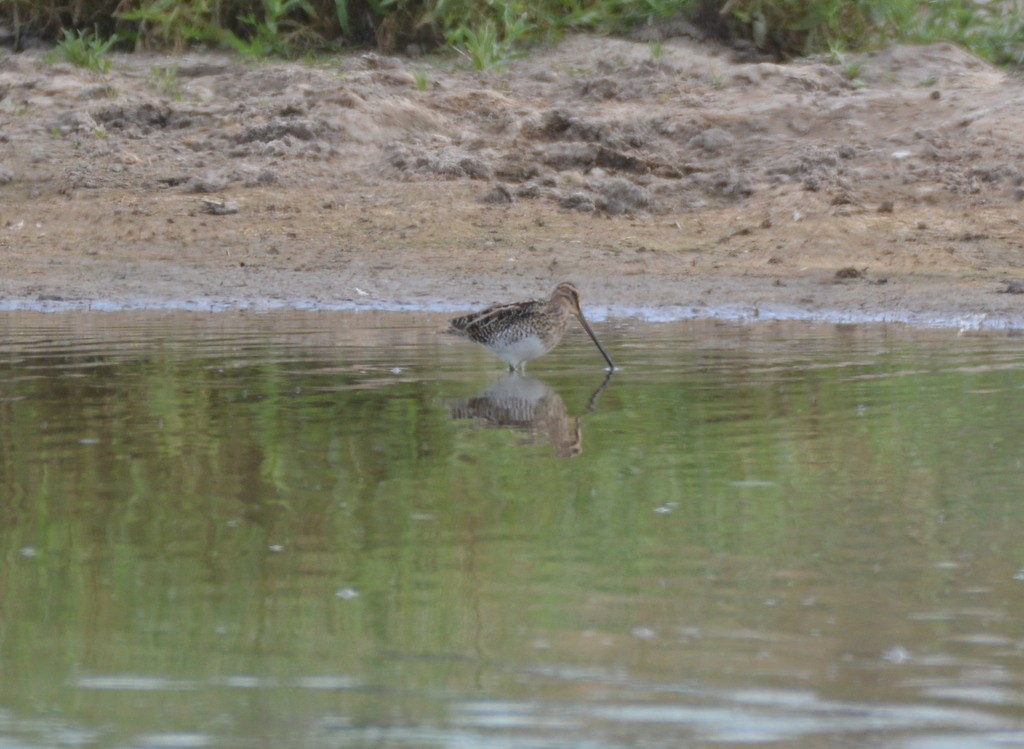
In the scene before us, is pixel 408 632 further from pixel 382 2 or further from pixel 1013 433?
pixel 382 2

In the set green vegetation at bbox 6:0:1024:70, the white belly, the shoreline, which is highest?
green vegetation at bbox 6:0:1024:70

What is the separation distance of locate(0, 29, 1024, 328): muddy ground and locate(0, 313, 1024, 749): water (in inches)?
144

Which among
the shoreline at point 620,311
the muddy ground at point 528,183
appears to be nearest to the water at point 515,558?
the shoreline at point 620,311

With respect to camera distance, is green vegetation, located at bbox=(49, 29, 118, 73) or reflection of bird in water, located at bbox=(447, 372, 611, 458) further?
green vegetation, located at bbox=(49, 29, 118, 73)

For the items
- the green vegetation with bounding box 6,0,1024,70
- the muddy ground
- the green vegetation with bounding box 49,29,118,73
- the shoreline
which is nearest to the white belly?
the shoreline

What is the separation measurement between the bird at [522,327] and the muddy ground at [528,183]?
84.1 inches

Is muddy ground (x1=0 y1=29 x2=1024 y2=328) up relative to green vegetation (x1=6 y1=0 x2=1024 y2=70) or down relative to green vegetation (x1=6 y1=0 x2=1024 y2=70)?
down

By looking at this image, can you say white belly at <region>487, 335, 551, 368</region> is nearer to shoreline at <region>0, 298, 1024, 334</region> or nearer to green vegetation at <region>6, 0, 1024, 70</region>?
shoreline at <region>0, 298, 1024, 334</region>

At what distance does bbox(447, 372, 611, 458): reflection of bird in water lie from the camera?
6914mm

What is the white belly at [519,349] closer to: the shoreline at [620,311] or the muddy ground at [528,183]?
the shoreline at [620,311]

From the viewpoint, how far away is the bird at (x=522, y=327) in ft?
30.2

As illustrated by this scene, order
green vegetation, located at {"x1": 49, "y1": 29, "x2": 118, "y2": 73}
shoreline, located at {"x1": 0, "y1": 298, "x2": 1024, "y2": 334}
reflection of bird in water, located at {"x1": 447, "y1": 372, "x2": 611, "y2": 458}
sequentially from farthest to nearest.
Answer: green vegetation, located at {"x1": 49, "y1": 29, "x2": 118, "y2": 73}
shoreline, located at {"x1": 0, "y1": 298, "x2": 1024, "y2": 334}
reflection of bird in water, located at {"x1": 447, "y1": 372, "x2": 611, "y2": 458}

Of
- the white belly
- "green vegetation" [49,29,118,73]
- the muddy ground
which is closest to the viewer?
the white belly

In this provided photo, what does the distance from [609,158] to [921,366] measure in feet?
19.4
